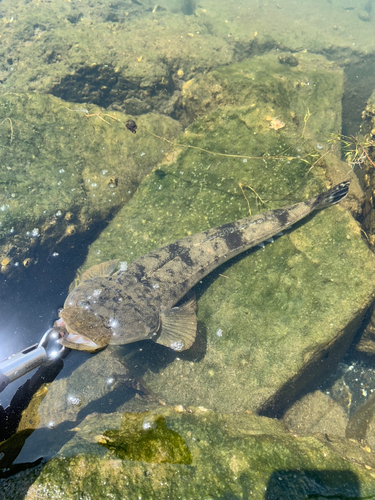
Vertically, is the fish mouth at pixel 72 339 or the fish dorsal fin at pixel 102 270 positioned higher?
the fish dorsal fin at pixel 102 270

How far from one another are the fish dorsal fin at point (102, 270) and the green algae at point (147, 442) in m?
→ 2.19

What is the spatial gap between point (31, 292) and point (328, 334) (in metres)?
5.15

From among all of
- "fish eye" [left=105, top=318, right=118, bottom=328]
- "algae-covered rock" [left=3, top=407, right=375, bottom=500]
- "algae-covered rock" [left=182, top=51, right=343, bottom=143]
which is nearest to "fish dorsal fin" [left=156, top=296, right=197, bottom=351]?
"fish eye" [left=105, top=318, right=118, bottom=328]

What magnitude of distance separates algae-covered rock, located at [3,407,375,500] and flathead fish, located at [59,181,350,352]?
3.35 ft

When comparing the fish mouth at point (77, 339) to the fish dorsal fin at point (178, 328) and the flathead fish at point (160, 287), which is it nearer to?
the flathead fish at point (160, 287)

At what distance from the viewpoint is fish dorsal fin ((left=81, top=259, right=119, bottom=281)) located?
4680 mm

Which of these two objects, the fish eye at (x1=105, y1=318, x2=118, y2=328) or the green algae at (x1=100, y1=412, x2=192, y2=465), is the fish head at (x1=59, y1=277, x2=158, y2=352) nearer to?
the fish eye at (x1=105, y1=318, x2=118, y2=328)

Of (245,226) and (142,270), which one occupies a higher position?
(245,226)

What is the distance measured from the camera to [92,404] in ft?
13.7

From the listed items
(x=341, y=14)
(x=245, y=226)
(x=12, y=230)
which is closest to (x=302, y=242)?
(x=245, y=226)

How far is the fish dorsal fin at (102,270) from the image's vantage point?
4.68 metres

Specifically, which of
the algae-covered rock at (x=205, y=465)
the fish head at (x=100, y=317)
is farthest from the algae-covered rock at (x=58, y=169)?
the algae-covered rock at (x=205, y=465)

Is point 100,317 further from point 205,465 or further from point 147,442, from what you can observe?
point 205,465

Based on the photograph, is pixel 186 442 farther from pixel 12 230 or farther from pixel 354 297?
pixel 12 230
